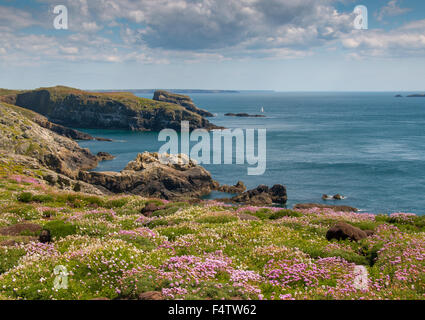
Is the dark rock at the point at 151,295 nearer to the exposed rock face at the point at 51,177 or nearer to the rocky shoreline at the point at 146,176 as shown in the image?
the exposed rock face at the point at 51,177

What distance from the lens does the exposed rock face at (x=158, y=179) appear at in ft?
229

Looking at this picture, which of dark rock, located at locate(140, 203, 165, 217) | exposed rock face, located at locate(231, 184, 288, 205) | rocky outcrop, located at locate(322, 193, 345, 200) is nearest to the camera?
dark rock, located at locate(140, 203, 165, 217)

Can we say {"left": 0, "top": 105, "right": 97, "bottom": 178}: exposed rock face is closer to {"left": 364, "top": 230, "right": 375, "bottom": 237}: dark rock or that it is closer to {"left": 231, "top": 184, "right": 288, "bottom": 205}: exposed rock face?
{"left": 231, "top": 184, "right": 288, "bottom": 205}: exposed rock face

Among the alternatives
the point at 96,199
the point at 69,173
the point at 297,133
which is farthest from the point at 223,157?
the point at 96,199

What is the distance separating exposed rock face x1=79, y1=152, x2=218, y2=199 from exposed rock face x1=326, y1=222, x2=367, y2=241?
53.1 metres

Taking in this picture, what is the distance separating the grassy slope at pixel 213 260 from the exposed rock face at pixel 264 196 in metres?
44.1

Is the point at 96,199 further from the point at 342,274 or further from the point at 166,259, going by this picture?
the point at 342,274

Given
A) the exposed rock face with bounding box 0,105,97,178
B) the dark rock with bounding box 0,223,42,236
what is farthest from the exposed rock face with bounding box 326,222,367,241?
the exposed rock face with bounding box 0,105,97,178

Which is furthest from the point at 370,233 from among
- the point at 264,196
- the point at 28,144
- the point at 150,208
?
the point at 28,144

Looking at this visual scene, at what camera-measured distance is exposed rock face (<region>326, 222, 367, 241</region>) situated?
627 inches

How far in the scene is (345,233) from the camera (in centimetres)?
1603

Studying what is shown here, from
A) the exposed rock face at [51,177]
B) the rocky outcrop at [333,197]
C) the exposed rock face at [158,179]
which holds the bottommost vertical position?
the rocky outcrop at [333,197]

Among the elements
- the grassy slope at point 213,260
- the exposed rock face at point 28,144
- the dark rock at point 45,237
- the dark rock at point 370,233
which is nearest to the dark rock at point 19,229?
the grassy slope at point 213,260
